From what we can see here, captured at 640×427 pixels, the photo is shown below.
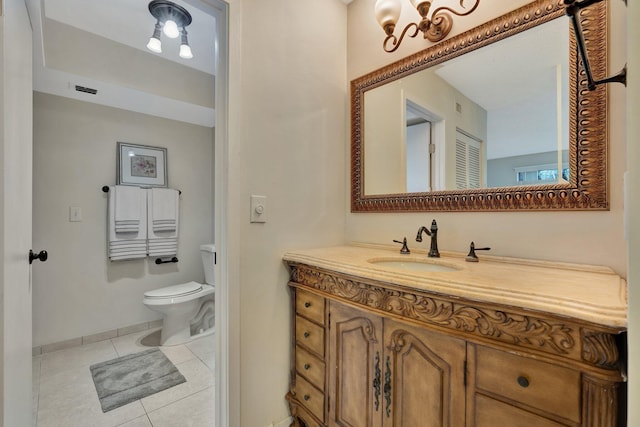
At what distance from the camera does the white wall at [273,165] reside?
125 cm

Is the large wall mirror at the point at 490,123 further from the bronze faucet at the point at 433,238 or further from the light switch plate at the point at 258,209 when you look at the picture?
the light switch plate at the point at 258,209

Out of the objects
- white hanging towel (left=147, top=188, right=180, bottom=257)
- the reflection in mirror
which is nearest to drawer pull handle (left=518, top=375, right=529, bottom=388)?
the reflection in mirror

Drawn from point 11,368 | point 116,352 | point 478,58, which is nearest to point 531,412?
point 478,58

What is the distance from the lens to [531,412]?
0.68 metres

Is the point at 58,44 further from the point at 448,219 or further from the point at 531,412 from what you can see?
the point at 531,412

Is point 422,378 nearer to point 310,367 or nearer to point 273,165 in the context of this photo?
point 310,367

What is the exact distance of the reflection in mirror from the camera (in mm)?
1039

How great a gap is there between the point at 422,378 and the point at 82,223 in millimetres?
2770

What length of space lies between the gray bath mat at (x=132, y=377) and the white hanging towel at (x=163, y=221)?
0.93 meters

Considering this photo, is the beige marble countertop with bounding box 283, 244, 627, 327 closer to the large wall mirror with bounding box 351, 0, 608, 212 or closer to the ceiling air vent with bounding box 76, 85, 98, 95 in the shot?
the large wall mirror with bounding box 351, 0, 608, 212

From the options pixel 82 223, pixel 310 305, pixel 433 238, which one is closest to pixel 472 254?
pixel 433 238

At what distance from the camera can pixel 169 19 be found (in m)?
1.76

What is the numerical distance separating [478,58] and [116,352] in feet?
10.1

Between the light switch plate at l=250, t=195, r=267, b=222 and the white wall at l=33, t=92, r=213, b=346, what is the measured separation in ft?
6.28
